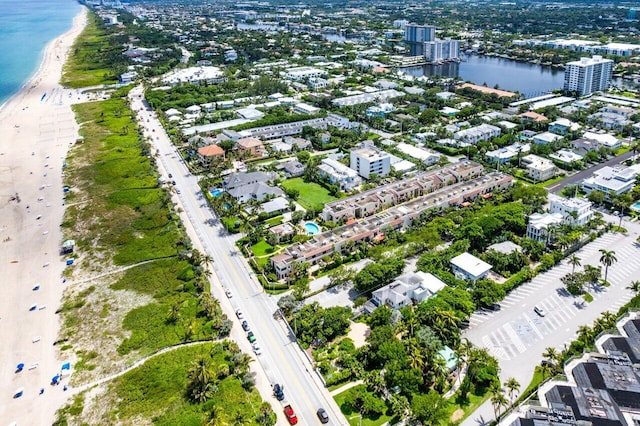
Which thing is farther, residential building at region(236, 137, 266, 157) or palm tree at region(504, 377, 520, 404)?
residential building at region(236, 137, 266, 157)

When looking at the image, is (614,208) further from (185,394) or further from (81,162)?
(81,162)

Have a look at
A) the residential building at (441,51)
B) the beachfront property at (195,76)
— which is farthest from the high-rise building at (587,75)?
the beachfront property at (195,76)

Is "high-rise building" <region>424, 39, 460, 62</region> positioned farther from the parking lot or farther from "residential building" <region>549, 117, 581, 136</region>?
the parking lot

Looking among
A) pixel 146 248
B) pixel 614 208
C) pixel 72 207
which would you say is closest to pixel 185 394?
pixel 146 248

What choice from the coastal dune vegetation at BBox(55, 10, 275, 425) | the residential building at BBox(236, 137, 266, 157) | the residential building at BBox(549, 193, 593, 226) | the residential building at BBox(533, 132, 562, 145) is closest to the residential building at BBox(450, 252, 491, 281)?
the residential building at BBox(549, 193, 593, 226)

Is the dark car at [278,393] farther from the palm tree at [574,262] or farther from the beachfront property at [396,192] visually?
the palm tree at [574,262]

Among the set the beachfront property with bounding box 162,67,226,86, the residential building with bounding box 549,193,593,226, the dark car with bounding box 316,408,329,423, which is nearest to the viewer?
the dark car with bounding box 316,408,329,423

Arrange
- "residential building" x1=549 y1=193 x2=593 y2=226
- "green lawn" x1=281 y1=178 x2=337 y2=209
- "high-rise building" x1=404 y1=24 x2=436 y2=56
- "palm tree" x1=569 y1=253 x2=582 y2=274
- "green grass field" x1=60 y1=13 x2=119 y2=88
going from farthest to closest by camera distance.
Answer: "high-rise building" x1=404 y1=24 x2=436 y2=56 → "green grass field" x1=60 y1=13 x2=119 y2=88 → "green lawn" x1=281 y1=178 x2=337 y2=209 → "residential building" x1=549 y1=193 x2=593 y2=226 → "palm tree" x1=569 y1=253 x2=582 y2=274
